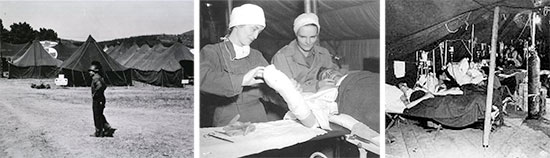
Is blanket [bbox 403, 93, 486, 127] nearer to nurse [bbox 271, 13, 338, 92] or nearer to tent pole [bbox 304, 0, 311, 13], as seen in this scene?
nurse [bbox 271, 13, 338, 92]

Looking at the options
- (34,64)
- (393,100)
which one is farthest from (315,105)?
(34,64)

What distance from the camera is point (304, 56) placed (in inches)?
167

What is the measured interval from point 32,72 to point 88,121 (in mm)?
512

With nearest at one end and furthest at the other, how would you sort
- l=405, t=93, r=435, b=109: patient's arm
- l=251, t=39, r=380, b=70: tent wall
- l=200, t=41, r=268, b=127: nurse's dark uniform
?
l=200, t=41, r=268, b=127: nurse's dark uniform → l=251, t=39, r=380, b=70: tent wall → l=405, t=93, r=435, b=109: patient's arm

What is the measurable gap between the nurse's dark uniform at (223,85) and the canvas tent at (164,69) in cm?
15

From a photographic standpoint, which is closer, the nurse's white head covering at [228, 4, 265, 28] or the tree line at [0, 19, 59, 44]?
the tree line at [0, 19, 59, 44]

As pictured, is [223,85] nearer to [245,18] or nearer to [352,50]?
[245,18]

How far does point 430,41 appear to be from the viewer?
4340 millimetres

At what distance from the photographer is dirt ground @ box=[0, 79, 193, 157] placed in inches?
158

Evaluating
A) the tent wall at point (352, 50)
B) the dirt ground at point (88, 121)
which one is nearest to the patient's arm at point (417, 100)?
the tent wall at point (352, 50)

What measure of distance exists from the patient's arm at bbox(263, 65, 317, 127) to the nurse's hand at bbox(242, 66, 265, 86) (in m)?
0.03

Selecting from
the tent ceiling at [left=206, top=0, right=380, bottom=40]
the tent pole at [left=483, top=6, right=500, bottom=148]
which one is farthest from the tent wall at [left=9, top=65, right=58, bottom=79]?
Answer: the tent pole at [left=483, top=6, right=500, bottom=148]

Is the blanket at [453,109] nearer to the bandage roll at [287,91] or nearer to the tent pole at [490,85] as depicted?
the tent pole at [490,85]

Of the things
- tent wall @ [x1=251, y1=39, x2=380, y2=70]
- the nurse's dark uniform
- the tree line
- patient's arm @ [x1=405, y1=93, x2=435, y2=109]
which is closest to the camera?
the tree line
